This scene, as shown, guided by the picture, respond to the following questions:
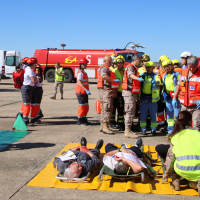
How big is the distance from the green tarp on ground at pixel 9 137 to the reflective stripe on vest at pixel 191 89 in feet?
12.1

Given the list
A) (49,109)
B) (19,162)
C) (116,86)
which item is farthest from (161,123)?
(49,109)

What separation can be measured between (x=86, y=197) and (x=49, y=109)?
25.8 feet

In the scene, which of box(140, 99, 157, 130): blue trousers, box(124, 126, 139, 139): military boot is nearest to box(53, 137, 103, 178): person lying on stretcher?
box(124, 126, 139, 139): military boot

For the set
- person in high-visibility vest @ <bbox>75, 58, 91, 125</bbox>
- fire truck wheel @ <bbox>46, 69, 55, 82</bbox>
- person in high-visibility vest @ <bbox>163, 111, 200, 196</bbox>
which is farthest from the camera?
fire truck wheel @ <bbox>46, 69, 55, 82</bbox>

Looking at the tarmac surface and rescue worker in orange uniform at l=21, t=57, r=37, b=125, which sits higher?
rescue worker in orange uniform at l=21, t=57, r=37, b=125

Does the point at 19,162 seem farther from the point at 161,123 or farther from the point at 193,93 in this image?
the point at 161,123

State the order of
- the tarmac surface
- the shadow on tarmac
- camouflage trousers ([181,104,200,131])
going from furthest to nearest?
the shadow on tarmac
camouflage trousers ([181,104,200,131])
the tarmac surface

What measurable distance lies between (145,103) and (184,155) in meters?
3.39

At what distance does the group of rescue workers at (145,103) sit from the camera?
12.2 feet

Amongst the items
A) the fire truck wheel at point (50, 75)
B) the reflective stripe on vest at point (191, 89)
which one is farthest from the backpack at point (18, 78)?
the fire truck wheel at point (50, 75)

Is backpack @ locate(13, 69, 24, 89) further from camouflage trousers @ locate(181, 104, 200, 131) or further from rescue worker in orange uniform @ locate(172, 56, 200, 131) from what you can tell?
camouflage trousers @ locate(181, 104, 200, 131)

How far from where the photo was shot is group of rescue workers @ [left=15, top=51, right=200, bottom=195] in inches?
146

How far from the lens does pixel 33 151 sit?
5.57 m

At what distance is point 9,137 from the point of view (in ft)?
21.7
